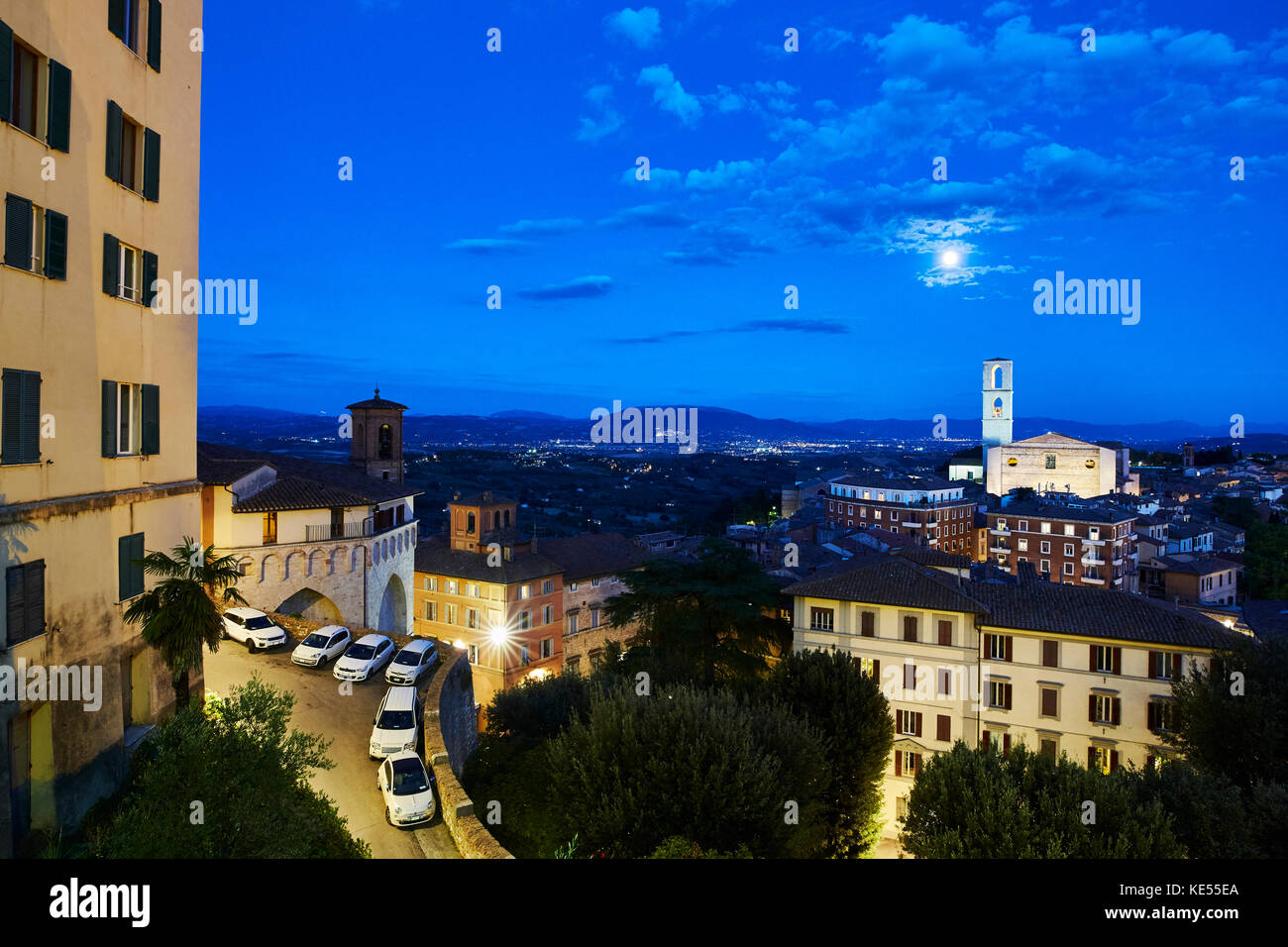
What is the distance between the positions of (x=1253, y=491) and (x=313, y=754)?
557 ft

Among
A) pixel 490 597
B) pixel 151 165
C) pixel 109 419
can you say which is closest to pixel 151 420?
pixel 109 419

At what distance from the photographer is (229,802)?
11.9m

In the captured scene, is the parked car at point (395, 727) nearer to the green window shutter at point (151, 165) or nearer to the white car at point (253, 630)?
the white car at point (253, 630)

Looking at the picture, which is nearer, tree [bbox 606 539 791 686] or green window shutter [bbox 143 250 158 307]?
green window shutter [bbox 143 250 158 307]

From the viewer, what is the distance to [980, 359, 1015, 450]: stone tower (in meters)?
162

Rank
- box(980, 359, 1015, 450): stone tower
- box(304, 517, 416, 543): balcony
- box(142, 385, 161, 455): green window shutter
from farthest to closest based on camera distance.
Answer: box(980, 359, 1015, 450): stone tower < box(304, 517, 416, 543): balcony < box(142, 385, 161, 455): green window shutter

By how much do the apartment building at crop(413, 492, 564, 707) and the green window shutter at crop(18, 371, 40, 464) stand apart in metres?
41.8

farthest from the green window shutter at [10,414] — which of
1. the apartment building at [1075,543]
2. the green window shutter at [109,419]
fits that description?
the apartment building at [1075,543]

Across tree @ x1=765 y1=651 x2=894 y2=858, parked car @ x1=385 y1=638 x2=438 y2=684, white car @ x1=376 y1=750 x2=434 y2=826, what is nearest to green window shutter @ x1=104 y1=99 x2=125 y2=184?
white car @ x1=376 y1=750 x2=434 y2=826

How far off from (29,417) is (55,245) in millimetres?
3506

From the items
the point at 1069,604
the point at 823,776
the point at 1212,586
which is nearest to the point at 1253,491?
the point at 1212,586

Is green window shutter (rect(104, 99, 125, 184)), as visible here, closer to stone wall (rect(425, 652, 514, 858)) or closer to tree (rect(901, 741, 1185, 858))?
stone wall (rect(425, 652, 514, 858))

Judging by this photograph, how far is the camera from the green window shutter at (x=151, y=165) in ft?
61.7

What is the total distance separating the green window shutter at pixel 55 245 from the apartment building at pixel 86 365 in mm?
36
